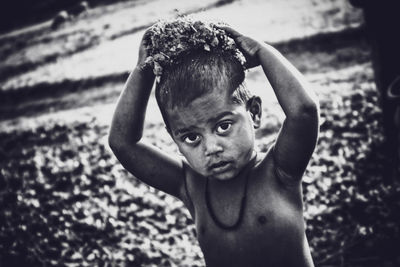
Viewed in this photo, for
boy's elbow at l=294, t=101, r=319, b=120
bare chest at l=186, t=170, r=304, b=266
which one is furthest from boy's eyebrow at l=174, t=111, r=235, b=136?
bare chest at l=186, t=170, r=304, b=266

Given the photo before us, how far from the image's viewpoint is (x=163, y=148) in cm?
605

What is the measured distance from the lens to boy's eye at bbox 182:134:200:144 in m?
2.06

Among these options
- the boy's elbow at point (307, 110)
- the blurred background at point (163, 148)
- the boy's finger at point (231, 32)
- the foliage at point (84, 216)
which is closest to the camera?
the boy's elbow at point (307, 110)

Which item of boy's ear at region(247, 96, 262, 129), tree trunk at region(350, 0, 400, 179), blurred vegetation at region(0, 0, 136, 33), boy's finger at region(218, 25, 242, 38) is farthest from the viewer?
blurred vegetation at region(0, 0, 136, 33)

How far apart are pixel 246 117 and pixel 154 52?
542 millimetres

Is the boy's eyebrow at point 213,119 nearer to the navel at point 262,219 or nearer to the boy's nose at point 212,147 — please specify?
the boy's nose at point 212,147

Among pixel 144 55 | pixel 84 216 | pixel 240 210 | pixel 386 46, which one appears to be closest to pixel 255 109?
pixel 240 210

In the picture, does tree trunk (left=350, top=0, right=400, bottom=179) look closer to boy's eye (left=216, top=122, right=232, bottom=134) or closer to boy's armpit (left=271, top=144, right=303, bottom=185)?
boy's armpit (left=271, top=144, right=303, bottom=185)

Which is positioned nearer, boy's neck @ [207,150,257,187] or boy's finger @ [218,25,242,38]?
boy's finger @ [218,25,242,38]

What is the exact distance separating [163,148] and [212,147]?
13.5 ft

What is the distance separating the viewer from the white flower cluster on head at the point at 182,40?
77.9 inches

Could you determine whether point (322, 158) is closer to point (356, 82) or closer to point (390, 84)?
point (390, 84)

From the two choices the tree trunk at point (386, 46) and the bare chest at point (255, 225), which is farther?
the tree trunk at point (386, 46)

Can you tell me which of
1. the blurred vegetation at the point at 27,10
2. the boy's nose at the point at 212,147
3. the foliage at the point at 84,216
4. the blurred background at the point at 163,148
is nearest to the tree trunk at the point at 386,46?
the blurred background at the point at 163,148
